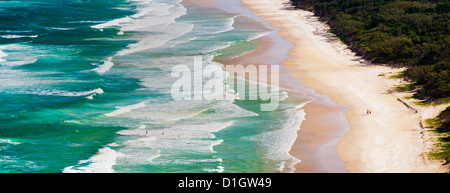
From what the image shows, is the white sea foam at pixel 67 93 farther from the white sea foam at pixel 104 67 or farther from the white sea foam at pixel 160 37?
the white sea foam at pixel 160 37

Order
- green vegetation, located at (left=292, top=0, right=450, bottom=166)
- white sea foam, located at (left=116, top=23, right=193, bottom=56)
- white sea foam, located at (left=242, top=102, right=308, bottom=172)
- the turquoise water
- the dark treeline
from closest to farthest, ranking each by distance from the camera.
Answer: white sea foam, located at (left=242, top=102, right=308, bottom=172)
the turquoise water
green vegetation, located at (left=292, top=0, right=450, bottom=166)
the dark treeline
white sea foam, located at (left=116, top=23, right=193, bottom=56)

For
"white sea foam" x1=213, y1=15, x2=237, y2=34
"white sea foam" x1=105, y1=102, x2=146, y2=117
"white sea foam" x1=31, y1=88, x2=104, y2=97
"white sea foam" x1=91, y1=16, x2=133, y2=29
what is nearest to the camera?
"white sea foam" x1=105, y1=102, x2=146, y2=117

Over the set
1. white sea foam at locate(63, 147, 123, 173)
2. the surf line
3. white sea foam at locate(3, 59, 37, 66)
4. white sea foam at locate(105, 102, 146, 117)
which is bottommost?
white sea foam at locate(63, 147, 123, 173)

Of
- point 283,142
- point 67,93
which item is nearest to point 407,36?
point 283,142

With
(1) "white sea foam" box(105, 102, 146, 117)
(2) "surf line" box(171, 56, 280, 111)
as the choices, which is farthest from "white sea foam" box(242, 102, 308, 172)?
(1) "white sea foam" box(105, 102, 146, 117)

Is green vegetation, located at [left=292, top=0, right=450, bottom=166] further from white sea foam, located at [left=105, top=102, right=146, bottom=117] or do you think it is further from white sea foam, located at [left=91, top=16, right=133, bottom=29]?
white sea foam, located at [left=91, top=16, right=133, bottom=29]

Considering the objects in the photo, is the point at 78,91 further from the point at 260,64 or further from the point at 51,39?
the point at 51,39

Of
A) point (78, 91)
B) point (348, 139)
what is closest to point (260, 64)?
point (78, 91)
